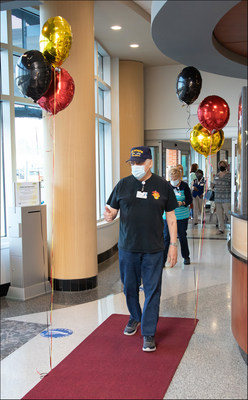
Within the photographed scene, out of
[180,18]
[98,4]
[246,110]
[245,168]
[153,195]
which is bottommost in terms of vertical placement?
[153,195]

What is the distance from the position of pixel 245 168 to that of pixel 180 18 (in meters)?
1.47

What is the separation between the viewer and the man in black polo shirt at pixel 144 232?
3383mm

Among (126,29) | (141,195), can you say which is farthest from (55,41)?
(126,29)

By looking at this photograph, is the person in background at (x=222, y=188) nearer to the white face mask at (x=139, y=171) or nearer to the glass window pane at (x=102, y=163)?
the glass window pane at (x=102, y=163)

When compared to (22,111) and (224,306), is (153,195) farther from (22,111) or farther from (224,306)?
(22,111)

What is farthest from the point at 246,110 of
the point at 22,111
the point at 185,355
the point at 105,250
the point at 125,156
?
the point at 125,156

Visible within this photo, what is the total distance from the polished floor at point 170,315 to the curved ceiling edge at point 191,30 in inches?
111

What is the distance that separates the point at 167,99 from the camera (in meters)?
9.89

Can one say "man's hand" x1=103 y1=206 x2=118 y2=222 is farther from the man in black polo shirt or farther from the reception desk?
the reception desk

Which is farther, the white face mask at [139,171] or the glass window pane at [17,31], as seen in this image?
the glass window pane at [17,31]

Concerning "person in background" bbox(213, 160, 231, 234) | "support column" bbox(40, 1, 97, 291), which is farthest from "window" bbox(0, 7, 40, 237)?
"person in background" bbox(213, 160, 231, 234)

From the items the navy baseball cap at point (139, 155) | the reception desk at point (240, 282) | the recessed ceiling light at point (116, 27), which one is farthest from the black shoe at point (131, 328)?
the recessed ceiling light at point (116, 27)

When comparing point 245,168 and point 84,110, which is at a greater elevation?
point 84,110

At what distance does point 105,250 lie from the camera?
7.68m
